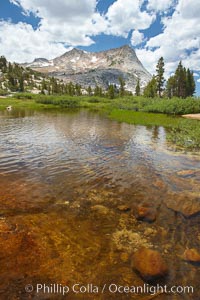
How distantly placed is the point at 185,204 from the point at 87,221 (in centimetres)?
403

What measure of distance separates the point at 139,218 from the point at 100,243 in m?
1.88

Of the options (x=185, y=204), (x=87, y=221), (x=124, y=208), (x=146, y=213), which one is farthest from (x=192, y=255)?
(x=87, y=221)

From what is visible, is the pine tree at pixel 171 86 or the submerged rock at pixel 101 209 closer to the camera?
the submerged rock at pixel 101 209

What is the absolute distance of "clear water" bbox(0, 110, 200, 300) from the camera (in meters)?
4.79

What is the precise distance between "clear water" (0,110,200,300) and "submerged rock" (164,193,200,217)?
13cm

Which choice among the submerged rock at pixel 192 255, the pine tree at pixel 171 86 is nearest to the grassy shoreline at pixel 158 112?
the submerged rock at pixel 192 255

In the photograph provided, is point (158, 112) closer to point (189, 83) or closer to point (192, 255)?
point (189, 83)

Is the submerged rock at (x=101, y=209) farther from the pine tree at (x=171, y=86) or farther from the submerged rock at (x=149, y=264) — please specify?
the pine tree at (x=171, y=86)

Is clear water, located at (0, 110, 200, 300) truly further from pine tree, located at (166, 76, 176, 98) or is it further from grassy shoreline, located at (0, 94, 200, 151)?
pine tree, located at (166, 76, 176, 98)

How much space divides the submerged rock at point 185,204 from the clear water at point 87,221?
13cm

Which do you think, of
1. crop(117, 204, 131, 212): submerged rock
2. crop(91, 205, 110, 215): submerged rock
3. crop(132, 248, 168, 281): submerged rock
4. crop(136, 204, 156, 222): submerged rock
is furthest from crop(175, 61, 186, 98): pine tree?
crop(132, 248, 168, 281): submerged rock

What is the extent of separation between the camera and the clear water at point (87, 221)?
15.7 feet

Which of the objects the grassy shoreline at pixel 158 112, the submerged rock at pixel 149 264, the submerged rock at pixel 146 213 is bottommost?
the submerged rock at pixel 149 264

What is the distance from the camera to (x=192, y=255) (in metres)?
5.49
